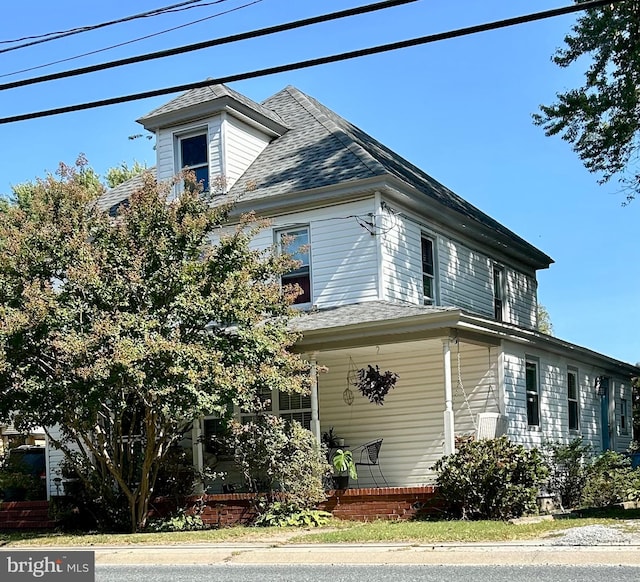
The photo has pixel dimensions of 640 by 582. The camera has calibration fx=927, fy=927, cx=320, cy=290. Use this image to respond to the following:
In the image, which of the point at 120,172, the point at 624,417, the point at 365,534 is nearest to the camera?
the point at 365,534

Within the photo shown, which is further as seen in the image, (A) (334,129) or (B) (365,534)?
(A) (334,129)

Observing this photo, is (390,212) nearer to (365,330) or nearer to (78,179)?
(365,330)

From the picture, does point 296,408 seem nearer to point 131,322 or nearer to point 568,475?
point 568,475

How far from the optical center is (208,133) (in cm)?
2161

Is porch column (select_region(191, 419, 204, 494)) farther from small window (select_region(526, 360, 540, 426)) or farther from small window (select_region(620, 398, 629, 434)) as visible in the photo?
small window (select_region(620, 398, 629, 434))

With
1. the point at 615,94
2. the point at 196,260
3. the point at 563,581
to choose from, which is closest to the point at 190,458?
the point at 196,260

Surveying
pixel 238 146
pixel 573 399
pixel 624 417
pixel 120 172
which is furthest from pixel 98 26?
pixel 120 172

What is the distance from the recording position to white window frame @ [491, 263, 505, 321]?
24.2 metres

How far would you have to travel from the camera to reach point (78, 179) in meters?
17.1

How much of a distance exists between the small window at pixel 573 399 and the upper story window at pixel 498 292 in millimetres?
2677

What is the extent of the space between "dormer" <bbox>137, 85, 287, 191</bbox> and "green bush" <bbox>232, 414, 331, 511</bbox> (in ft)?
22.9

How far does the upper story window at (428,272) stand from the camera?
67.9 feet

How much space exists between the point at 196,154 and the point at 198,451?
24.4ft

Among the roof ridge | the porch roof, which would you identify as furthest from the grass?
the roof ridge
